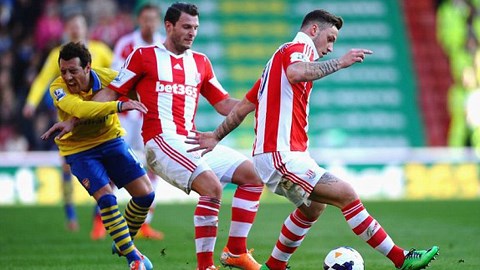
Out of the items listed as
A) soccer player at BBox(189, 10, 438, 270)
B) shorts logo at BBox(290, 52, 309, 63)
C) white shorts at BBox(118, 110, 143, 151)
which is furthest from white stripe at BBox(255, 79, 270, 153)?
white shorts at BBox(118, 110, 143, 151)

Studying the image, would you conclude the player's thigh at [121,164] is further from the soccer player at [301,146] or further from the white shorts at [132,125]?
the white shorts at [132,125]

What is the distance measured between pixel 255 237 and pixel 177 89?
3.99m

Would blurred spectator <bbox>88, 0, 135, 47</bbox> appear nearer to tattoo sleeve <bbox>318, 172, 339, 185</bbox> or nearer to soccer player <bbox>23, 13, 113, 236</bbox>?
soccer player <bbox>23, 13, 113, 236</bbox>

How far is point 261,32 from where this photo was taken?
82.3 ft

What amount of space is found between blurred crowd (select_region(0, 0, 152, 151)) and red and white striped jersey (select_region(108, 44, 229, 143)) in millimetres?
12385

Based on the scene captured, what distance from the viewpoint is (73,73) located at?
8.21 metres

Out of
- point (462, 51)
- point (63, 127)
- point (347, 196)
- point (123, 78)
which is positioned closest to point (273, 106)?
point (347, 196)

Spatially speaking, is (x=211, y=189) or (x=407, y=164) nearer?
(x=211, y=189)

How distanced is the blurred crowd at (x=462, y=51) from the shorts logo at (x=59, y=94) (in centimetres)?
1738

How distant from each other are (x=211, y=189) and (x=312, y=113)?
16.3 meters

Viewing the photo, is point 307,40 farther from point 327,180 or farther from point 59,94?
point 59,94

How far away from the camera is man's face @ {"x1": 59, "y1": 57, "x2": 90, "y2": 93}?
819cm

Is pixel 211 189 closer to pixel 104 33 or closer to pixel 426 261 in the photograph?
pixel 426 261

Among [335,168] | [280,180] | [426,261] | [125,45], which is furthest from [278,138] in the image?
[335,168]
